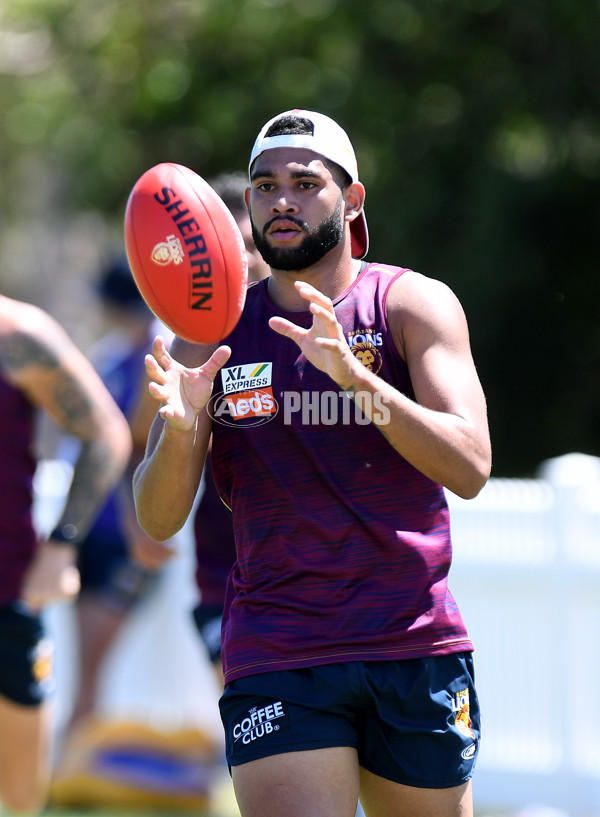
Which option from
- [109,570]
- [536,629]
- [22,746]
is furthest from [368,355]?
[109,570]

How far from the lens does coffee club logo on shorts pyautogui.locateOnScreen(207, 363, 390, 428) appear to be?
338cm

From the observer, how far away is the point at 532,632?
705 cm

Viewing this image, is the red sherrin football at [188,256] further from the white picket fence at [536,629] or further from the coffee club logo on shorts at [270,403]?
the white picket fence at [536,629]

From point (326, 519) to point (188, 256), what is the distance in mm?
833

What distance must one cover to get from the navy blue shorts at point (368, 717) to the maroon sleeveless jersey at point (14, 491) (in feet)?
6.12

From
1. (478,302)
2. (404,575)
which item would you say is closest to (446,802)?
(404,575)

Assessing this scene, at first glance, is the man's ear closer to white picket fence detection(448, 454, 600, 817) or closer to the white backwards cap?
the white backwards cap

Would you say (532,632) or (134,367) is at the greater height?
(134,367)

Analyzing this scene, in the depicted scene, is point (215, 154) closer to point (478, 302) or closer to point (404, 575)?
point (478, 302)

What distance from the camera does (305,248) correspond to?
11.4 ft

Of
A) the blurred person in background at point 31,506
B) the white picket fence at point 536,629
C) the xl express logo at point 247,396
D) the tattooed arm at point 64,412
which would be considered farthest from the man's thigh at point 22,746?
the white picket fence at point 536,629

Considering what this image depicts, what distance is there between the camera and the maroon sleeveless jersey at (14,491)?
4988 millimetres

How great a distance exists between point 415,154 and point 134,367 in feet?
31.6

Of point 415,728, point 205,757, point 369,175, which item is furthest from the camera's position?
point 369,175
